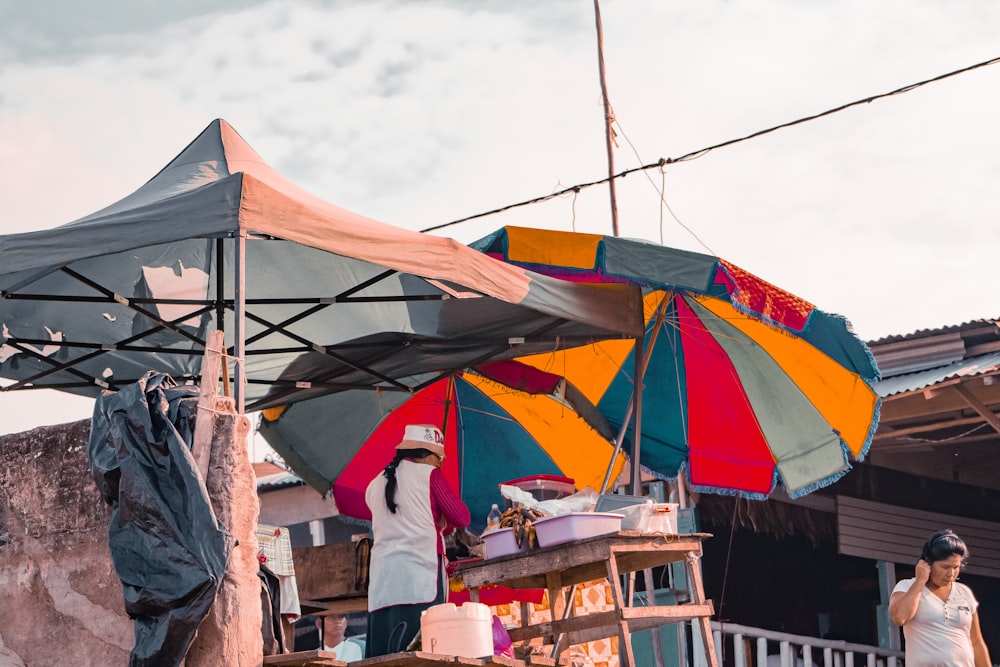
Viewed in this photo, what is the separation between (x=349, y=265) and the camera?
844 centimetres

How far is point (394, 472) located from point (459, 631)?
56.2 inches

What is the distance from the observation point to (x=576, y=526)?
22.0 ft

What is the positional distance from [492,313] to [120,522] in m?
3.22

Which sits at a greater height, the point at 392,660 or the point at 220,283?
the point at 220,283

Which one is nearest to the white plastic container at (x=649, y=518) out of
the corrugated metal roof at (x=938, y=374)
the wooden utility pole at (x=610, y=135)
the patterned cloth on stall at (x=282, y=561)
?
the patterned cloth on stall at (x=282, y=561)

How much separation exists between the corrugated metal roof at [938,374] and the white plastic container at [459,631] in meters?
4.45

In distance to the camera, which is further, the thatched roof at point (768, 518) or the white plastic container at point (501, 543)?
the thatched roof at point (768, 518)

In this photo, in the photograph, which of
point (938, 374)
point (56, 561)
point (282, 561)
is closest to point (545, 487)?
point (282, 561)

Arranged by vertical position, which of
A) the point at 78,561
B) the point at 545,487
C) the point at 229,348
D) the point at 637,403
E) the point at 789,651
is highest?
the point at 229,348

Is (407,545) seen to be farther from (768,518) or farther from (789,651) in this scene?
(768,518)

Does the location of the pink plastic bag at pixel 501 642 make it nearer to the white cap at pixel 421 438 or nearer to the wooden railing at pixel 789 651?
the white cap at pixel 421 438

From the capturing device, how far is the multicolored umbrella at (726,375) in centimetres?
815

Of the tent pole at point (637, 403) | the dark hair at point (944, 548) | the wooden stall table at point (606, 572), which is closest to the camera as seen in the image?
the wooden stall table at point (606, 572)

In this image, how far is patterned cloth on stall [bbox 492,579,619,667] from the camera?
9.80 m
